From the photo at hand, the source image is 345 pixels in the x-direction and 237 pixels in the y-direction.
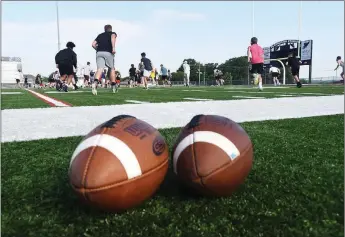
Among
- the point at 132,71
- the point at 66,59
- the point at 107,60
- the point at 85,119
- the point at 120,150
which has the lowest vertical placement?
the point at 85,119

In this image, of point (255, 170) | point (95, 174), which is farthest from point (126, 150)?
→ point (255, 170)

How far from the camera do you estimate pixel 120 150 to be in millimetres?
1834

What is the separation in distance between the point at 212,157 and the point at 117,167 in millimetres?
524

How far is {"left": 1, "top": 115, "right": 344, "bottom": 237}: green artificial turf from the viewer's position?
65.1 inches

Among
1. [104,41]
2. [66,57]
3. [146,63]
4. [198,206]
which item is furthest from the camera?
[146,63]

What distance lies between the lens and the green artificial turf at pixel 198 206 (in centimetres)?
165

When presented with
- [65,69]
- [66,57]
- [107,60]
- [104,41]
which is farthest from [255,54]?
[65,69]

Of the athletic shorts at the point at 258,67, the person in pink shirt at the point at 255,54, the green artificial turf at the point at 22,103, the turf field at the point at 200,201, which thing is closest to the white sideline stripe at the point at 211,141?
the turf field at the point at 200,201

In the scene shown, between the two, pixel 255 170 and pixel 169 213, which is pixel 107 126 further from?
pixel 255 170

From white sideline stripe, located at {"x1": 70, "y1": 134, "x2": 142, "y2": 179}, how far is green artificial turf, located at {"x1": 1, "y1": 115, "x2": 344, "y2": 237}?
237 millimetres

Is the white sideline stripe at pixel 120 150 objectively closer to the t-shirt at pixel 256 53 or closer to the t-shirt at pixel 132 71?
the t-shirt at pixel 256 53

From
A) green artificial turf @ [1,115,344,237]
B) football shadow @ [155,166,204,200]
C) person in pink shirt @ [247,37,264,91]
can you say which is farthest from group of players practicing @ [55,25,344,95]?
football shadow @ [155,166,204,200]

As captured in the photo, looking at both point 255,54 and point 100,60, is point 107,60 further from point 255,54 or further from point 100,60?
point 255,54

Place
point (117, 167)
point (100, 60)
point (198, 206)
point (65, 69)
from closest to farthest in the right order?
point (117, 167)
point (198, 206)
point (100, 60)
point (65, 69)
